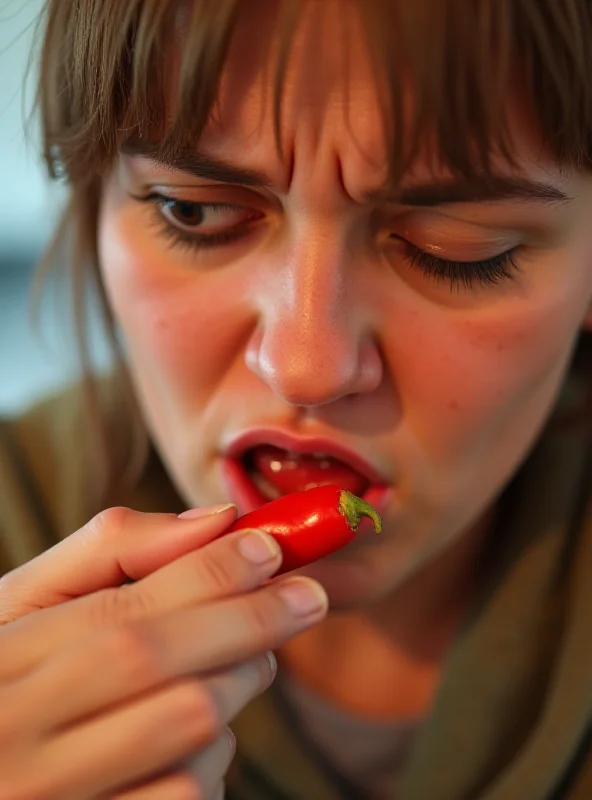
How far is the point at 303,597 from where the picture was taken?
67cm

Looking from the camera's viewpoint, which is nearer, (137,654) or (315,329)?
(137,654)

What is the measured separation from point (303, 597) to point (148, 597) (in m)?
0.12

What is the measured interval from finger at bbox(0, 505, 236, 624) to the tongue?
19 centimetres

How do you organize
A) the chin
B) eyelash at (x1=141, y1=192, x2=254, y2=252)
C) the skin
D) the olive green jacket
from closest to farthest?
the skin, eyelash at (x1=141, y1=192, x2=254, y2=252), the chin, the olive green jacket

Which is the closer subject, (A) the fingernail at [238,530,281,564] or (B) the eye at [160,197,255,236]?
(A) the fingernail at [238,530,281,564]

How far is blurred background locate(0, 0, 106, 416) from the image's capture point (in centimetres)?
100

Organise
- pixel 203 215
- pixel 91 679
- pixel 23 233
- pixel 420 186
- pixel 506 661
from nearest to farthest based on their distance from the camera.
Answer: pixel 91 679 → pixel 420 186 → pixel 203 215 → pixel 506 661 → pixel 23 233

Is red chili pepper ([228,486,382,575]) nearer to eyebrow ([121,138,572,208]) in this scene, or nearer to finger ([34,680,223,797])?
finger ([34,680,223,797])

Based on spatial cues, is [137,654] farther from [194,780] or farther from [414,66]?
[414,66]

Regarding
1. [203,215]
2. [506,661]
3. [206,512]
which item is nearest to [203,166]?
[203,215]

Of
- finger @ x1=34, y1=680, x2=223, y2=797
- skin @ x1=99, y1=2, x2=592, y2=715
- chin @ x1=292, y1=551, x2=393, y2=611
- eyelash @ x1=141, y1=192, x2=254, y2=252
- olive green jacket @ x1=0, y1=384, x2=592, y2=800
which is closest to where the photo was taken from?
finger @ x1=34, y1=680, x2=223, y2=797

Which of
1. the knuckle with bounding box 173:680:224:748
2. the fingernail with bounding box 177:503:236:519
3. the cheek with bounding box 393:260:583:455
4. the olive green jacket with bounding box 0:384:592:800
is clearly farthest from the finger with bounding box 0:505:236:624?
the olive green jacket with bounding box 0:384:592:800

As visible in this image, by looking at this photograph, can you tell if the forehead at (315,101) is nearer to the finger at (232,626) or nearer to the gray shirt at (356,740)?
the finger at (232,626)

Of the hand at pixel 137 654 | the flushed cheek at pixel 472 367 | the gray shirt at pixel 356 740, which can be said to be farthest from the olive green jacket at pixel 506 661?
the hand at pixel 137 654
